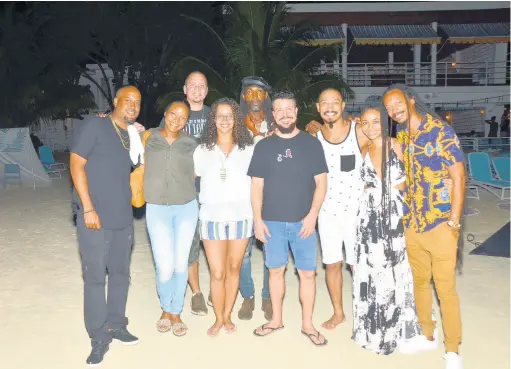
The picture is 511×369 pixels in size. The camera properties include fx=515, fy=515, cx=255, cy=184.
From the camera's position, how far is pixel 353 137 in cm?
A: 404

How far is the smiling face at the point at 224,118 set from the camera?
4.00 meters

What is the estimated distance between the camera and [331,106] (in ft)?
13.0

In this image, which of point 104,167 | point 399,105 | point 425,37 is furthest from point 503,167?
point 425,37

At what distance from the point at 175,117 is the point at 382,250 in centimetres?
188

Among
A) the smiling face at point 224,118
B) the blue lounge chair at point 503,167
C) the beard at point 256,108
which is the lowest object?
the blue lounge chair at point 503,167

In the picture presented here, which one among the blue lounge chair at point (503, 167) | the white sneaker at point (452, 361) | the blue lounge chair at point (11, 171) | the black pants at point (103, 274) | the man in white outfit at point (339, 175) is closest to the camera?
the white sneaker at point (452, 361)

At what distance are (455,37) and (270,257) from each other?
21.2m

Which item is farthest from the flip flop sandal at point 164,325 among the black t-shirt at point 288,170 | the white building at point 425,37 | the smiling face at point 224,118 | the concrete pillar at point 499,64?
the concrete pillar at point 499,64

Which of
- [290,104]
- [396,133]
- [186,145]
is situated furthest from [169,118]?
[396,133]

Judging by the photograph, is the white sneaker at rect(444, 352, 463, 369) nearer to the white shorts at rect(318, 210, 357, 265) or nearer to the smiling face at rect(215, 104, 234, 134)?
the white shorts at rect(318, 210, 357, 265)

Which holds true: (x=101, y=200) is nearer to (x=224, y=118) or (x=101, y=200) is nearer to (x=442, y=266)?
(x=224, y=118)

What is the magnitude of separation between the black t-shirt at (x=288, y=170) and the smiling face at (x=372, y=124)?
1.21 feet

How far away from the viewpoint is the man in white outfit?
13.1 feet

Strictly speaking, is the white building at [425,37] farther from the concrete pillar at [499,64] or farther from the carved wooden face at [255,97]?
the carved wooden face at [255,97]
